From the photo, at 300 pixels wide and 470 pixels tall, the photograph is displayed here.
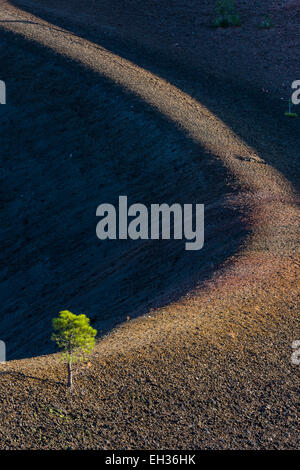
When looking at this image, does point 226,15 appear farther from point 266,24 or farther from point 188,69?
point 188,69

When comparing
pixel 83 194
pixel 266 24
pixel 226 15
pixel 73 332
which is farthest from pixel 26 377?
pixel 226 15

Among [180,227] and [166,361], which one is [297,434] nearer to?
Answer: [166,361]

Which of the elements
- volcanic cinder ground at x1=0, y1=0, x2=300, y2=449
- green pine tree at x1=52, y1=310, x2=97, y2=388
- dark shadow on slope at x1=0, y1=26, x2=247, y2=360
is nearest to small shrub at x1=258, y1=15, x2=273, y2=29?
volcanic cinder ground at x1=0, y1=0, x2=300, y2=449

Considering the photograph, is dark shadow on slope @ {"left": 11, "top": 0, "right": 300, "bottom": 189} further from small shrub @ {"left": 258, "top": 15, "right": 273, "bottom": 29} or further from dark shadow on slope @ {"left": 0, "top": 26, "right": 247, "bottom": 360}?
dark shadow on slope @ {"left": 0, "top": 26, "right": 247, "bottom": 360}

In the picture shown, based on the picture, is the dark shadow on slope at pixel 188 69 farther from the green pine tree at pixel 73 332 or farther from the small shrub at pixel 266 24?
the green pine tree at pixel 73 332

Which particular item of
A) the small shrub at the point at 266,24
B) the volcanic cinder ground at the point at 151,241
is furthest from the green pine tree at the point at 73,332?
the small shrub at the point at 266,24

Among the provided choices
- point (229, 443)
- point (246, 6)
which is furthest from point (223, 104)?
point (229, 443)
